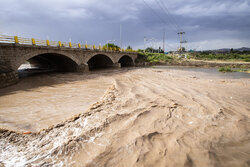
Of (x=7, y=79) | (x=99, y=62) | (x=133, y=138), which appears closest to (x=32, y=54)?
(x=7, y=79)

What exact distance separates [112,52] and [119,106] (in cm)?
2664

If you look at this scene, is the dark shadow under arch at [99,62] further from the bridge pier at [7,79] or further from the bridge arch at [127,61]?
the bridge pier at [7,79]

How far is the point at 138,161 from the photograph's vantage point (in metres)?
2.04

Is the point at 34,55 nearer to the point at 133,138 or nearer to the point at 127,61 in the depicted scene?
the point at 133,138

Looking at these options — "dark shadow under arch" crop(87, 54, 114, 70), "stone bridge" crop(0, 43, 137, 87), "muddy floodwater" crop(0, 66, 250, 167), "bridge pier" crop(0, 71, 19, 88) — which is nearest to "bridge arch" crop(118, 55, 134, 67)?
"stone bridge" crop(0, 43, 137, 87)

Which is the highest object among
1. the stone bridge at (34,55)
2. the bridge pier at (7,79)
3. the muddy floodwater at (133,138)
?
the stone bridge at (34,55)

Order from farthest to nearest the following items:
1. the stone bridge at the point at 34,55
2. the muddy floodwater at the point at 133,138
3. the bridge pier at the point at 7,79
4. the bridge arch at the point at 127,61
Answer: the bridge arch at the point at 127,61, the stone bridge at the point at 34,55, the bridge pier at the point at 7,79, the muddy floodwater at the point at 133,138

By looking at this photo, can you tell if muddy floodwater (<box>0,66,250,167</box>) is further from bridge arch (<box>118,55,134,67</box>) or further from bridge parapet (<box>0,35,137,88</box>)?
bridge arch (<box>118,55,134,67</box>)

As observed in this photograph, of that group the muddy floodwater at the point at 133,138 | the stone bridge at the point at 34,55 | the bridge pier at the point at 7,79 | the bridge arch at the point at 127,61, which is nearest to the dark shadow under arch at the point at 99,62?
the stone bridge at the point at 34,55

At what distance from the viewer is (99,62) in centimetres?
3400

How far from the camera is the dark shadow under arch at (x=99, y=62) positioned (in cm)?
3116

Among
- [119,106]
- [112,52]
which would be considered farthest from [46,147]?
[112,52]

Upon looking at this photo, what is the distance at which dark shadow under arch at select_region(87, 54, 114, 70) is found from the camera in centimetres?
3116

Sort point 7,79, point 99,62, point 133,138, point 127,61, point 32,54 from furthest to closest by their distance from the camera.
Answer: point 127,61
point 99,62
point 32,54
point 7,79
point 133,138
